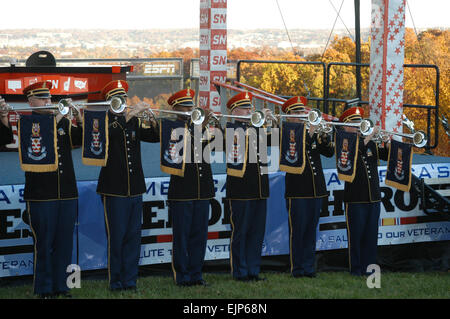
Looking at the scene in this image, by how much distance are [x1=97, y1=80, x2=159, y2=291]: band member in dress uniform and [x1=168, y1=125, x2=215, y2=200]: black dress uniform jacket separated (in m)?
0.31

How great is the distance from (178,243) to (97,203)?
3.28 feet

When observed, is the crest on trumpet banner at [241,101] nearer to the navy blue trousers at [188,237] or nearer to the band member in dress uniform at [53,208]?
the navy blue trousers at [188,237]

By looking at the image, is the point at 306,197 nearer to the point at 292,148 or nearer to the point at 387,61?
the point at 292,148

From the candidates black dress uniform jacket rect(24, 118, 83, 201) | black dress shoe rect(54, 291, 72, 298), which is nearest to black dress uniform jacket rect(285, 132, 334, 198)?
black dress uniform jacket rect(24, 118, 83, 201)

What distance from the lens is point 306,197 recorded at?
21.8ft

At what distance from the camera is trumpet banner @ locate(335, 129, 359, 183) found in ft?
21.9

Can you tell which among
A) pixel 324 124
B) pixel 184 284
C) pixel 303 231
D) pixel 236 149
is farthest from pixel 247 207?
pixel 324 124

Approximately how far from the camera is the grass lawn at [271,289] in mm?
5902

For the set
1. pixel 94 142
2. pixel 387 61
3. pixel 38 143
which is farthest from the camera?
pixel 387 61

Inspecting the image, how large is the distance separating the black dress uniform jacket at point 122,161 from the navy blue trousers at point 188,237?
42 cm

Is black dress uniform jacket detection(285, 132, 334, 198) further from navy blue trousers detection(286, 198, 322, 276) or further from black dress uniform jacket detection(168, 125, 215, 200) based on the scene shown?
black dress uniform jacket detection(168, 125, 215, 200)

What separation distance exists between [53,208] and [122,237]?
633 mm

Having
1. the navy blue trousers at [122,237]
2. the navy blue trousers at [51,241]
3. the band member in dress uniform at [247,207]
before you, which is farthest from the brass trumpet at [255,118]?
the navy blue trousers at [51,241]
